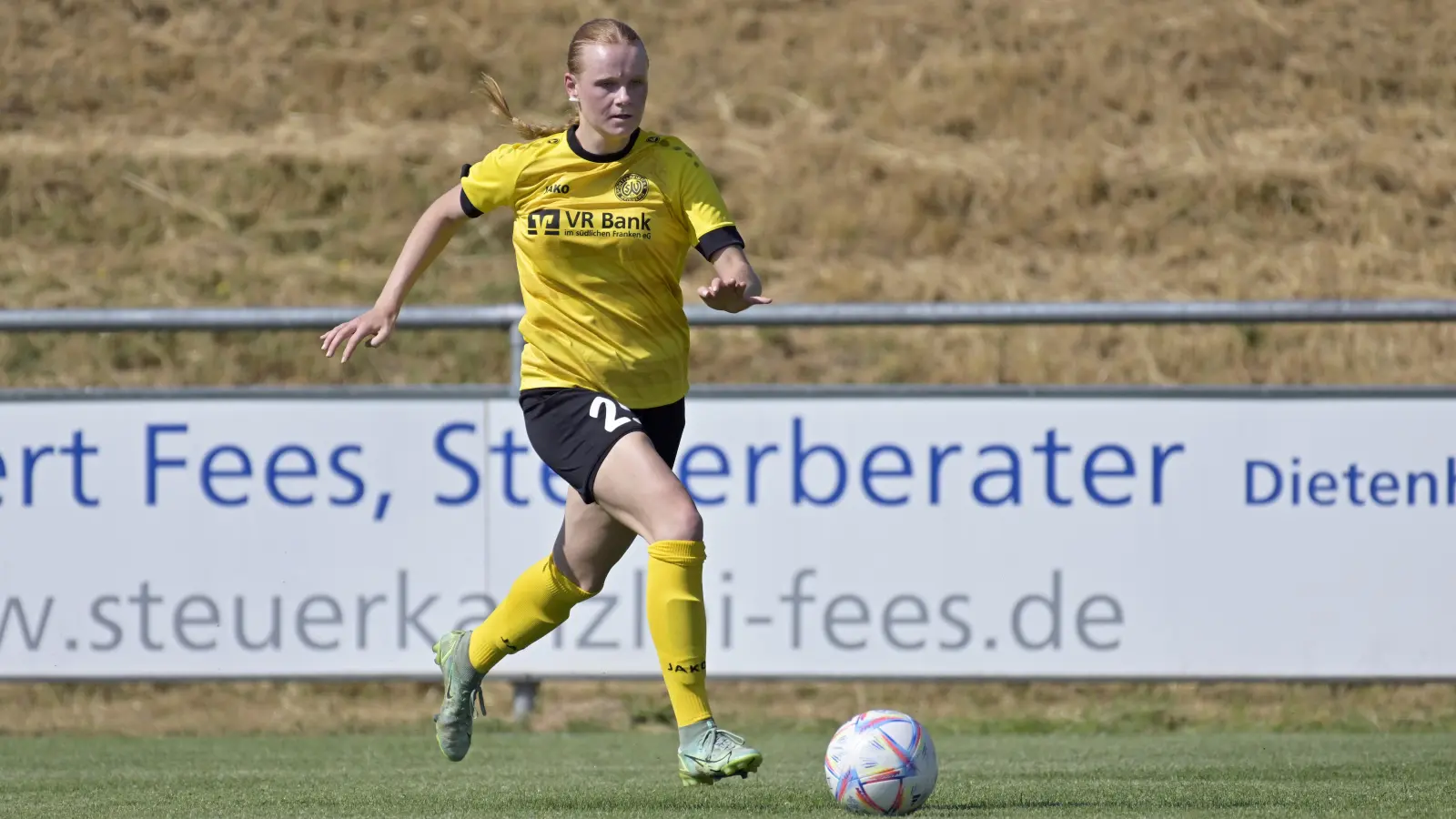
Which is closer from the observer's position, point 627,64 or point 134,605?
point 627,64

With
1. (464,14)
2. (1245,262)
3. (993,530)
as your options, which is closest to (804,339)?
(1245,262)

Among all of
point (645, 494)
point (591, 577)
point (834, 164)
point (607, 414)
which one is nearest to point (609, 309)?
point (607, 414)

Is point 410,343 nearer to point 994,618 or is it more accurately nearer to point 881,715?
point 994,618

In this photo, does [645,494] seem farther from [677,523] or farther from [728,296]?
[728,296]

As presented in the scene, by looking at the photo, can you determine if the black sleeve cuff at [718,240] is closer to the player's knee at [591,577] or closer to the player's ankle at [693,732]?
the player's knee at [591,577]

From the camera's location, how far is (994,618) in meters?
8.00

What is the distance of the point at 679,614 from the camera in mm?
5082

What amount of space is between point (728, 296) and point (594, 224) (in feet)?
1.99

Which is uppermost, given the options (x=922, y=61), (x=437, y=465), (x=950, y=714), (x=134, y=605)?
(x=922, y=61)

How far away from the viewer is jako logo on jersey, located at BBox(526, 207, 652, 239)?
5.28 meters

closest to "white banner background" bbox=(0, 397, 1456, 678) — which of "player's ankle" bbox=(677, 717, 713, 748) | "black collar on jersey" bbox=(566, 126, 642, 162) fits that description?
"black collar on jersey" bbox=(566, 126, 642, 162)

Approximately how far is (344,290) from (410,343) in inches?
48.8

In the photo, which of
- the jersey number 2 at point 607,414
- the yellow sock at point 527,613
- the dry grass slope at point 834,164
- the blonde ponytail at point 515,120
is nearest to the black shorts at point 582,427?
the jersey number 2 at point 607,414

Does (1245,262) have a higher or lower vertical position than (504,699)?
higher
